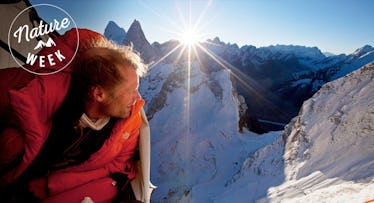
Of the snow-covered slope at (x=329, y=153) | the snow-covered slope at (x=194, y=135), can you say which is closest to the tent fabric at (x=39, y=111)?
the snow-covered slope at (x=329, y=153)

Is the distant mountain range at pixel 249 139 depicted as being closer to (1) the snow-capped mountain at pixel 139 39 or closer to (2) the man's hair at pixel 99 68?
(1) the snow-capped mountain at pixel 139 39

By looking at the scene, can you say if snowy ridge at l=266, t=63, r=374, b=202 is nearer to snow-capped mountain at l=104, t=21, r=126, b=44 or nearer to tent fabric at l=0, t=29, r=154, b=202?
tent fabric at l=0, t=29, r=154, b=202

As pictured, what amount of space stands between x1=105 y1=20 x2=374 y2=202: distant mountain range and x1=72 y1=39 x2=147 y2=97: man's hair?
21.9 inches

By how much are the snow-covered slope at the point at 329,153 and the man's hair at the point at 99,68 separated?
2.95 metres

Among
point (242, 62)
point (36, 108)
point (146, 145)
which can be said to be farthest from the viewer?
point (242, 62)

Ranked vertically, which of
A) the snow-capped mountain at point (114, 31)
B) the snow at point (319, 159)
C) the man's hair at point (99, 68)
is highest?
the snow-capped mountain at point (114, 31)

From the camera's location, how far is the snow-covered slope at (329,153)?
415cm

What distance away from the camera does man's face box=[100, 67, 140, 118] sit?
1.89m

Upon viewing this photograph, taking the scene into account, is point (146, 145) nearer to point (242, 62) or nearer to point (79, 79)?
point (79, 79)

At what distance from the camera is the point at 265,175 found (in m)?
7.43

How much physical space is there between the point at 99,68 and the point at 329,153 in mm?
4780

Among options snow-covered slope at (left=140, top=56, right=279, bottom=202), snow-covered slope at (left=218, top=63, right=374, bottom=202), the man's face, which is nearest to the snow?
snow-covered slope at (left=218, top=63, right=374, bottom=202)

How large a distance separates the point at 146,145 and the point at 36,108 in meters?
0.85

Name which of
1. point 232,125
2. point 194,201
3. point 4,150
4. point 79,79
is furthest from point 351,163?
point 232,125
